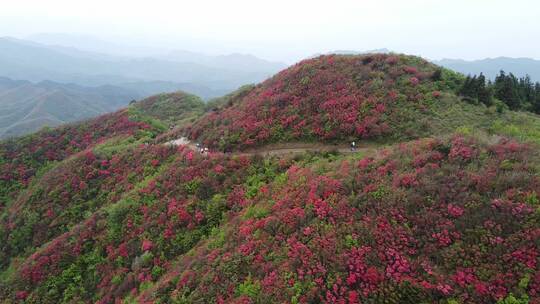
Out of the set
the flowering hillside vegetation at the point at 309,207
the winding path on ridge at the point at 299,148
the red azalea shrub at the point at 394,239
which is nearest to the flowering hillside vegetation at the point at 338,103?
the flowering hillside vegetation at the point at 309,207

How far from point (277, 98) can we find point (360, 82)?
7.08m

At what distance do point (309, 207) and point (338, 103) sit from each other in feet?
45.0

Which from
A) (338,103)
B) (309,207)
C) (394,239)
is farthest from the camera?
(338,103)

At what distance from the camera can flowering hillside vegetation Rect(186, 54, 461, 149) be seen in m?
22.6

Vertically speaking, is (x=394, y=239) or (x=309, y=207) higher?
(x=394, y=239)

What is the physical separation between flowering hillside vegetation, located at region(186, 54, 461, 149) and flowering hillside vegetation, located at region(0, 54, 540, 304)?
0.15 meters

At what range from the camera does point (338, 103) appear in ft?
82.5

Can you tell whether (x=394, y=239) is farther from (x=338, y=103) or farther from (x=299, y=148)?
(x=338, y=103)

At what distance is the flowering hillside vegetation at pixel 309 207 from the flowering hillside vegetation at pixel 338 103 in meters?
0.15

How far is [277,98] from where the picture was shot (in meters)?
28.7

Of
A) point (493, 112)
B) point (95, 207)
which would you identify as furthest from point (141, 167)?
point (493, 112)

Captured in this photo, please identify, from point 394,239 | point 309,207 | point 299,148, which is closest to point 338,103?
point 299,148

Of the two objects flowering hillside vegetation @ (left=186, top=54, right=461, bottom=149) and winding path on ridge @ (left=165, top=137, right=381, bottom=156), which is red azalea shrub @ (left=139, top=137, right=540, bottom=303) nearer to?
winding path on ridge @ (left=165, top=137, right=381, bottom=156)

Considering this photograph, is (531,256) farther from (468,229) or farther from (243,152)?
(243,152)
